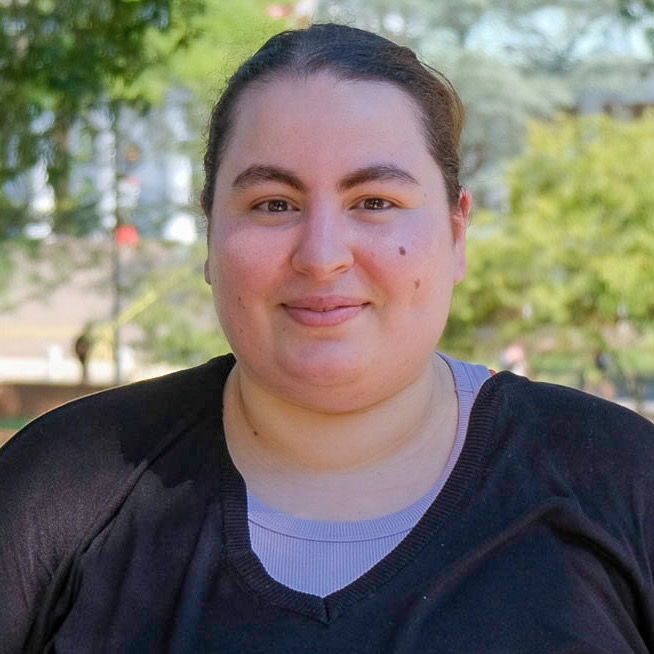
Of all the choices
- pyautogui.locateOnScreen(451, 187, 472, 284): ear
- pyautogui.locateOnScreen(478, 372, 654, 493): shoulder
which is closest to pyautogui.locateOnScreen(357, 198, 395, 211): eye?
pyautogui.locateOnScreen(451, 187, 472, 284): ear

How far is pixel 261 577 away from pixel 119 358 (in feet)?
41.5

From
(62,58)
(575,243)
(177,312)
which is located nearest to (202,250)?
(177,312)

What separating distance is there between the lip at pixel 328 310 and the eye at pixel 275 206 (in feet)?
0.53

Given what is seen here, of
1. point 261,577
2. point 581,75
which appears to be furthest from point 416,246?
point 581,75

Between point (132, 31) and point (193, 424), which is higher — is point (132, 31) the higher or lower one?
the lower one

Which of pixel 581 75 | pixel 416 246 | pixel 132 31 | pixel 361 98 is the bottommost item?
pixel 581 75

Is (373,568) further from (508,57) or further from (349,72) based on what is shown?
(508,57)

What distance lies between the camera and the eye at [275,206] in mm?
2168

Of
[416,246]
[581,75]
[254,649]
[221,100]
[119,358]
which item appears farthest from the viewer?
[581,75]

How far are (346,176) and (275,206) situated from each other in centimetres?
14

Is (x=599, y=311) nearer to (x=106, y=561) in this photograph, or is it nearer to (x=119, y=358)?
(x=119, y=358)

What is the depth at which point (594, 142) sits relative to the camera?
523 inches

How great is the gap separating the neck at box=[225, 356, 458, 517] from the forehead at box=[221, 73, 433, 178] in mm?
428

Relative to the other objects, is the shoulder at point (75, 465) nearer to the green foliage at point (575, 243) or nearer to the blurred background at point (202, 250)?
the blurred background at point (202, 250)
